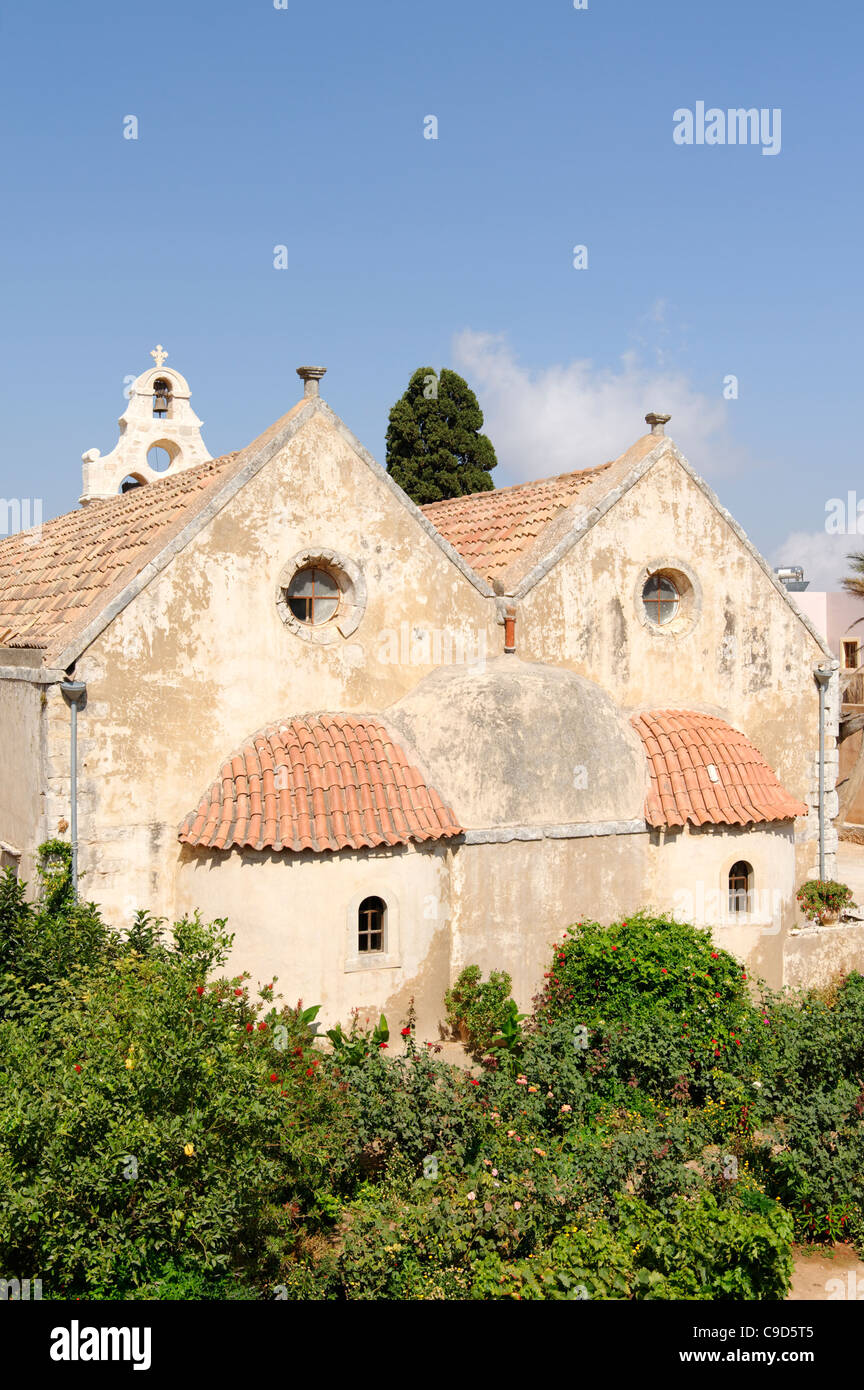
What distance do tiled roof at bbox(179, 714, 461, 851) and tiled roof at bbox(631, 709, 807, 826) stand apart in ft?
12.8

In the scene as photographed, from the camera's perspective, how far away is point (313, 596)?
17.8 m

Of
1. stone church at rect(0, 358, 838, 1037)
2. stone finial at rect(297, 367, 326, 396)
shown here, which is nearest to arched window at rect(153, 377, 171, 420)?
stone church at rect(0, 358, 838, 1037)

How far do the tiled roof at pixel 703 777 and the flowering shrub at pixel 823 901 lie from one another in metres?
2.87

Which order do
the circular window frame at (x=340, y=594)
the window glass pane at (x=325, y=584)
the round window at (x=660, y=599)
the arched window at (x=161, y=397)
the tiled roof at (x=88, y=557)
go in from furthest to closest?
the arched window at (x=161, y=397) < the round window at (x=660, y=599) < the window glass pane at (x=325, y=584) < the circular window frame at (x=340, y=594) < the tiled roof at (x=88, y=557)

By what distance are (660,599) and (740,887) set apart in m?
5.27

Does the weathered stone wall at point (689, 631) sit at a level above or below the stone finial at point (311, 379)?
below

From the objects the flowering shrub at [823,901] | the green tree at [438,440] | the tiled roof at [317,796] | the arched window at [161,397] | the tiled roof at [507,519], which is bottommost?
the flowering shrub at [823,901]

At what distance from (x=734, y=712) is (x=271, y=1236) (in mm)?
13419

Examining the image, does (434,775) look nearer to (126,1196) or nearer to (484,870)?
(484,870)

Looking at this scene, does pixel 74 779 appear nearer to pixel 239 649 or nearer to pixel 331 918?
pixel 239 649

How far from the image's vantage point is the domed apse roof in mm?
17328

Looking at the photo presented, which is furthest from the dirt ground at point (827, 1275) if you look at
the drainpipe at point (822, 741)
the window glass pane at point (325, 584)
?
the window glass pane at point (325, 584)

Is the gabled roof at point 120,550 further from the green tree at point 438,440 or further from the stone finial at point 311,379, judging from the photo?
the green tree at point 438,440

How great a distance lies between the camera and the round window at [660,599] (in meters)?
20.6
